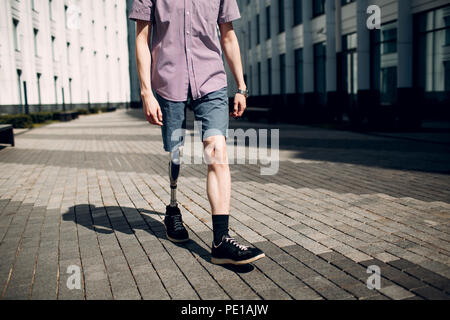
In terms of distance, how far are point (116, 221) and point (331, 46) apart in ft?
56.0

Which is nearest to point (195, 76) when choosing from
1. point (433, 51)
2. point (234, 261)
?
point (234, 261)

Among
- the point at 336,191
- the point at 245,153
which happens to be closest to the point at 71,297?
the point at 336,191

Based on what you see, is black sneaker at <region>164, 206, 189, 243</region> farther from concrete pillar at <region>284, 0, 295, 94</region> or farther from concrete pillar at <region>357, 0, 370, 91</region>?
concrete pillar at <region>284, 0, 295, 94</region>

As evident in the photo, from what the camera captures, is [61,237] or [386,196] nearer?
[61,237]

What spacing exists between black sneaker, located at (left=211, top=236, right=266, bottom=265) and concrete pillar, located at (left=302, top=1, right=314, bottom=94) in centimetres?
1975

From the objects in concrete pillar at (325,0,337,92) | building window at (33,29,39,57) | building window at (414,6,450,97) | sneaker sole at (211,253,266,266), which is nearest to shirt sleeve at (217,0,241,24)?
sneaker sole at (211,253,266,266)

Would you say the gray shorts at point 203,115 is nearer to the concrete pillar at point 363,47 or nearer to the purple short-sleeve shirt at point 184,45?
the purple short-sleeve shirt at point 184,45

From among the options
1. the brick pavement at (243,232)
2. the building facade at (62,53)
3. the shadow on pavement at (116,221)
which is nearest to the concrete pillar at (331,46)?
the brick pavement at (243,232)

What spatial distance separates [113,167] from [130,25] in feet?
Answer: 198

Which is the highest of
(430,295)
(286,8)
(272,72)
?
(286,8)

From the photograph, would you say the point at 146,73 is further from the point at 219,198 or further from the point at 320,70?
the point at 320,70

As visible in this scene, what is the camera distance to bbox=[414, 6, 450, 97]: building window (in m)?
13.3

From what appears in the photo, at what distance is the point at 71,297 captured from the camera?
2.64 meters
